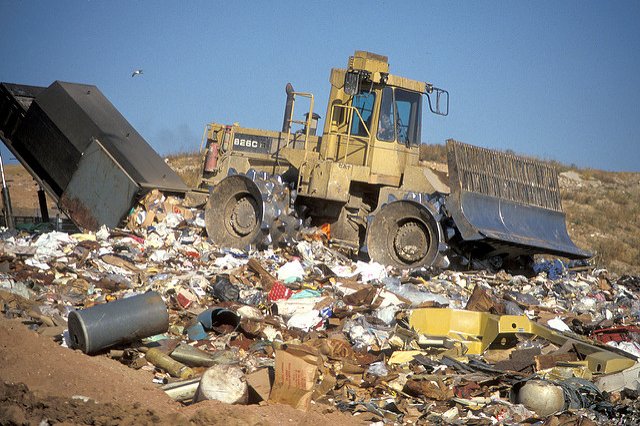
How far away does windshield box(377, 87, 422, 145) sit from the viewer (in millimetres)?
12305

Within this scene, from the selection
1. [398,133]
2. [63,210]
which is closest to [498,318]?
[398,133]

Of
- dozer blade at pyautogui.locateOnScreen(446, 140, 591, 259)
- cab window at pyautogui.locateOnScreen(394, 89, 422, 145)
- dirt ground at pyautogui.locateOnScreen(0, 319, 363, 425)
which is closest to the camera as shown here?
dirt ground at pyautogui.locateOnScreen(0, 319, 363, 425)

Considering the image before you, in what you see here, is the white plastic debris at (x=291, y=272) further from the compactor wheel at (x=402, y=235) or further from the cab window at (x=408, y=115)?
the cab window at (x=408, y=115)

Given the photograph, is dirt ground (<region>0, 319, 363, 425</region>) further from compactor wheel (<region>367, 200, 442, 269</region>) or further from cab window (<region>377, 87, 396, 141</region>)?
cab window (<region>377, 87, 396, 141</region>)

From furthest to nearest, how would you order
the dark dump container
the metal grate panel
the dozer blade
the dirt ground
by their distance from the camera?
the metal grate panel < the dozer blade < the dark dump container < the dirt ground

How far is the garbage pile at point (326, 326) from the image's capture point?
641 cm

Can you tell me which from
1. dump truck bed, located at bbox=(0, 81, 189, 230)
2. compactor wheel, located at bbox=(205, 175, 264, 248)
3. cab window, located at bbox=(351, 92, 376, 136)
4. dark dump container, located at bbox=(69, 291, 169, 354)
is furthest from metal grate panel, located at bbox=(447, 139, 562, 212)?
dark dump container, located at bbox=(69, 291, 169, 354)

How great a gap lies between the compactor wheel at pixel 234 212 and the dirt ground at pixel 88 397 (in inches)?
217

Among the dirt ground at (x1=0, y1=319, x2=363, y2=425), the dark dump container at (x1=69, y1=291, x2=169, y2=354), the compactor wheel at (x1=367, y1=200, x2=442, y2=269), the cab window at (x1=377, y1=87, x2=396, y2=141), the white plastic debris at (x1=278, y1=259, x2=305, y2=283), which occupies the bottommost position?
the dirt ground at (x1=0, y1=319, x2=363, y2=425)

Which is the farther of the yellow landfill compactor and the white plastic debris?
the yellow landfill compactor

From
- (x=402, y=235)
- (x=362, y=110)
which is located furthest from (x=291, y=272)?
(x=362, y=110)

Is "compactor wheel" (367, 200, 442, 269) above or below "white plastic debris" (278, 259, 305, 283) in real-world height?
above

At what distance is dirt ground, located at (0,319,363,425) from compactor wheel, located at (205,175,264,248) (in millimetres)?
5520

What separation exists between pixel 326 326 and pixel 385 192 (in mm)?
3718
